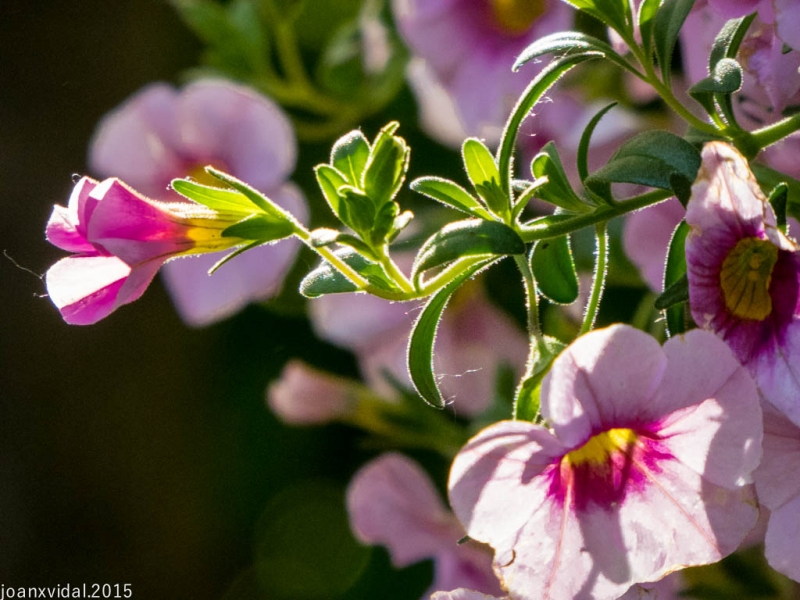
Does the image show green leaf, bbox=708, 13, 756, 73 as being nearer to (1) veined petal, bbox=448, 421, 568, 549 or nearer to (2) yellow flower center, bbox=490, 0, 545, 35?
(1) veined petal, bbox=448, 421, 568, 549

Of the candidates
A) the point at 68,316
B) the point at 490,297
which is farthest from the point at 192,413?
the point at 68,316

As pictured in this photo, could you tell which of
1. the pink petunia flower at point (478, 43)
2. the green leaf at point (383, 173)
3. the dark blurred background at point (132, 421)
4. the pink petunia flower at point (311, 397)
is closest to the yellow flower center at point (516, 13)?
the pink petunia flower at point (478, 43)

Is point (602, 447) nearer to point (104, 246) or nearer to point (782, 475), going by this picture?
point (782, 475)

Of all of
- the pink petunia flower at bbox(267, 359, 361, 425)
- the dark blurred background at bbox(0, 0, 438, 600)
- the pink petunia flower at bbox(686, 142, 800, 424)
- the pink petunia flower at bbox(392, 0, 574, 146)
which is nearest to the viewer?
the pink petunia flower at bbox(686, 142, 800, 424)

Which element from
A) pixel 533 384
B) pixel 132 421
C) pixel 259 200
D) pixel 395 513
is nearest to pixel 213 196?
pixel 259 200

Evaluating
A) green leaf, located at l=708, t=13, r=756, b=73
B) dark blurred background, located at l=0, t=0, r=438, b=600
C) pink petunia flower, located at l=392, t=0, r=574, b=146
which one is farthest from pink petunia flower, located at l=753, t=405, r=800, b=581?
dark blurred background, located at l=0, t=0, r=438, b=600

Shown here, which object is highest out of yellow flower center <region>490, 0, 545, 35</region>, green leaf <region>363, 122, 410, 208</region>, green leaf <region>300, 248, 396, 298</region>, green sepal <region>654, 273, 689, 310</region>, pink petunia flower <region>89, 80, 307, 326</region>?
green leaf <region>363, 122, 410, 208</region>

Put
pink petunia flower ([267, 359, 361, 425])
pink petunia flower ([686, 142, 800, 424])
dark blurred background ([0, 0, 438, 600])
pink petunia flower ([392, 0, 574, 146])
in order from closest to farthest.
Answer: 1. pink petunia flower ([686, 142, 800, 424])
2. pink petunia flower ([392, 0, 574, 146])
3. pink petunia flower ([267, 359, 361, 425])
4. dark blurred background ([0, 0, 438, 600])

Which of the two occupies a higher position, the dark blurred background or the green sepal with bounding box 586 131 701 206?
the green sepal with bounding box 586 131 701 206
